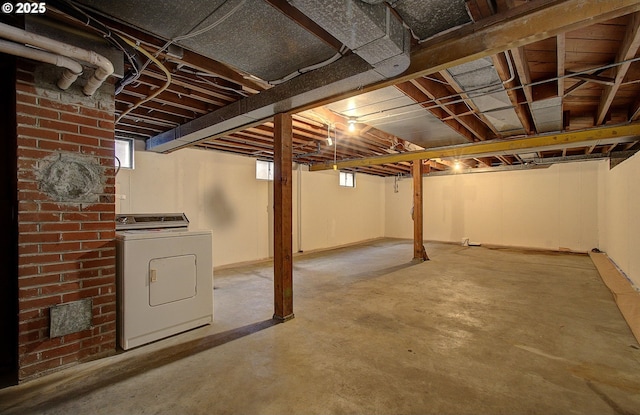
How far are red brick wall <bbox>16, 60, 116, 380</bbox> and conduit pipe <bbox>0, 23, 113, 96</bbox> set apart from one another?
22cm

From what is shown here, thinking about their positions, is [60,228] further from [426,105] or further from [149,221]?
[426,105]

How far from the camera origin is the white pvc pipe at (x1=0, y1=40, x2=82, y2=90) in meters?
1.58

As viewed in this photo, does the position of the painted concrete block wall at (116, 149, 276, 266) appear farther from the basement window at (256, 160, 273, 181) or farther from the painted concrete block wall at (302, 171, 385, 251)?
the painted concrete block wall at (302, 171, 385, 251)

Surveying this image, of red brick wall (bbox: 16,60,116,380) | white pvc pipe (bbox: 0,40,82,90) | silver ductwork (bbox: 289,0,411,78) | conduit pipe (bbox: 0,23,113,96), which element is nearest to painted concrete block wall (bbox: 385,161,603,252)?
silver ductwork (bbox: 289,0,411,78)

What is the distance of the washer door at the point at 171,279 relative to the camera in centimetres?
241

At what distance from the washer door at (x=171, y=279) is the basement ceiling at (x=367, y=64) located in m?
1.55

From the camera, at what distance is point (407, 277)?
4648mm

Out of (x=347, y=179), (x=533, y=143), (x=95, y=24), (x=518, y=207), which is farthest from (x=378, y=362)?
(x=518, y=207)

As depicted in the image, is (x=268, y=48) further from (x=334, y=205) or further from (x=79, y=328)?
(x=334, y=205)

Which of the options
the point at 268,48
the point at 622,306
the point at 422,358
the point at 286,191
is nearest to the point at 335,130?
the point at 286,191

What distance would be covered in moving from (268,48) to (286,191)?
1356 millimetres


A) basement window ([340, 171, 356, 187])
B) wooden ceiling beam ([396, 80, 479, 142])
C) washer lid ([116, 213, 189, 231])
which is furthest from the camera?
basement window ([340, 171, 356, 187])

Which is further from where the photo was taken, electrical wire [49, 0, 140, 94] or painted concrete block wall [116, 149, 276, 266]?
painted concrete block wall [116, 149, 276, 266]

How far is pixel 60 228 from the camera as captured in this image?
1.98 m
